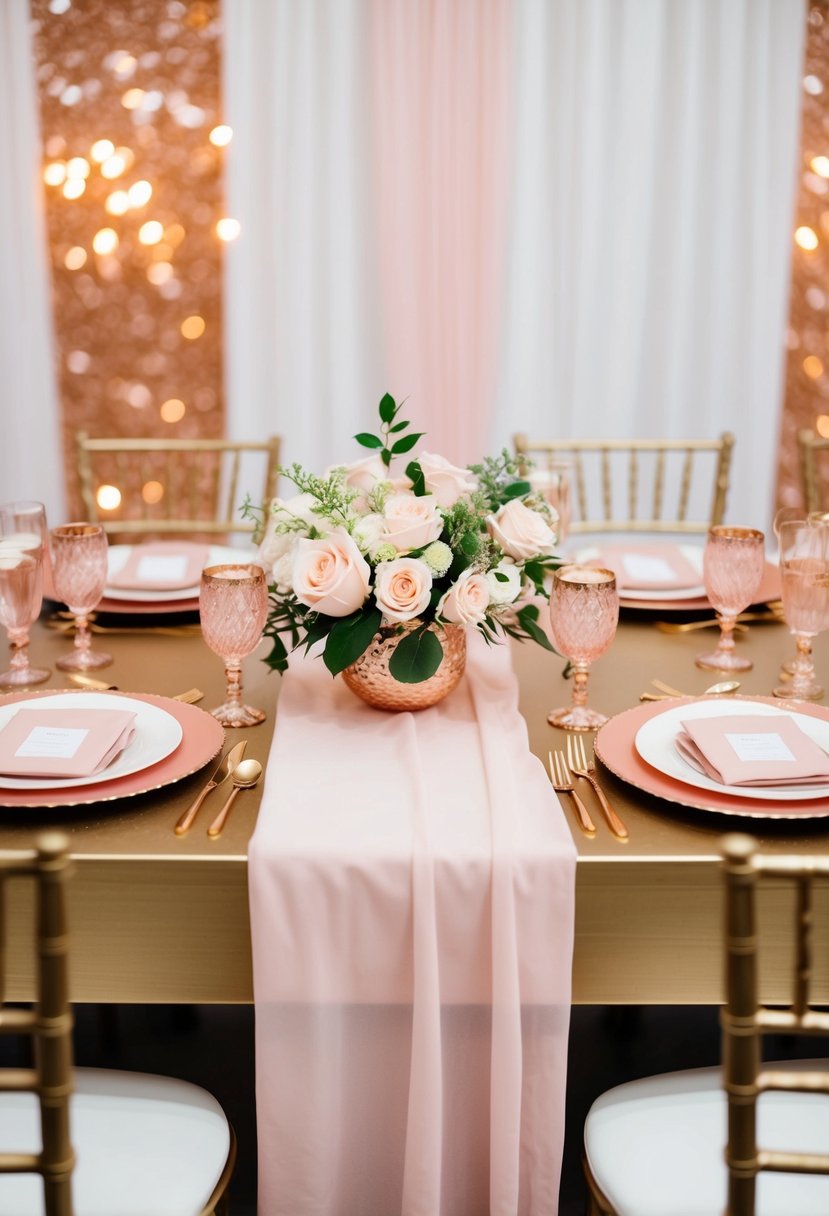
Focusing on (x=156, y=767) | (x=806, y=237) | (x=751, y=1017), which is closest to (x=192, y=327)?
(x=806, y=237)

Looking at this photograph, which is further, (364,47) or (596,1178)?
(364,47)

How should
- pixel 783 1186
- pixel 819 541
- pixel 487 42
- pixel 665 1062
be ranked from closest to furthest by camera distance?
pixel 783 1186
pixel 819 541
pixel 665 1062
pixel 487 42

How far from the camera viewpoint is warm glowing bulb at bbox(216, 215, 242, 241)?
12.2ft

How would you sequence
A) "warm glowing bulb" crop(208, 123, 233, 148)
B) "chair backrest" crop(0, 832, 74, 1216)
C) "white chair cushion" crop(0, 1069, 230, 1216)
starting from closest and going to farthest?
"chair backrest" crop(0, 832, 74, 1216) < "white chair cushion" crop(0, 1069, 230, 1216) < "warm glowing bulb" crop(208, 123, 233, 148)

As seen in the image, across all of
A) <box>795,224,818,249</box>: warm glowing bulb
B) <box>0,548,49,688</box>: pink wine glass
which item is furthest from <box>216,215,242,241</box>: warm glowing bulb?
<box>0,548,49,688</box>: pink wine glass

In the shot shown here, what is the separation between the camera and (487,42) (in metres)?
3.64

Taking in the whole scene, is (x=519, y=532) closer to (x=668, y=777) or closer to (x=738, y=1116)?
(x=668, y=777)

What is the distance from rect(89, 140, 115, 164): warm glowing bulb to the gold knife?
9.78ft

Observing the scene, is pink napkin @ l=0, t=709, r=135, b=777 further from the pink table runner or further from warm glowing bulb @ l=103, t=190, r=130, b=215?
warm glowing bulb @ l=103, t=190, r=130, b=215

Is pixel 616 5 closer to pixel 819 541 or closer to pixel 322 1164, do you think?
pixel 819 541

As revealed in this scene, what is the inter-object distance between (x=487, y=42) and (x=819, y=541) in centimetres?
269

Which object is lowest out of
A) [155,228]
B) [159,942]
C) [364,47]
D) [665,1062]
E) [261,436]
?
[665,1062]

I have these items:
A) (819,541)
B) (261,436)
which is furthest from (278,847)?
(261,436)

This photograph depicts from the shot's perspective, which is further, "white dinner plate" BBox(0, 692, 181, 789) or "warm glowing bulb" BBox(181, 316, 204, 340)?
"warm glowing bulb" BBox(181, 316, 204, 340)
